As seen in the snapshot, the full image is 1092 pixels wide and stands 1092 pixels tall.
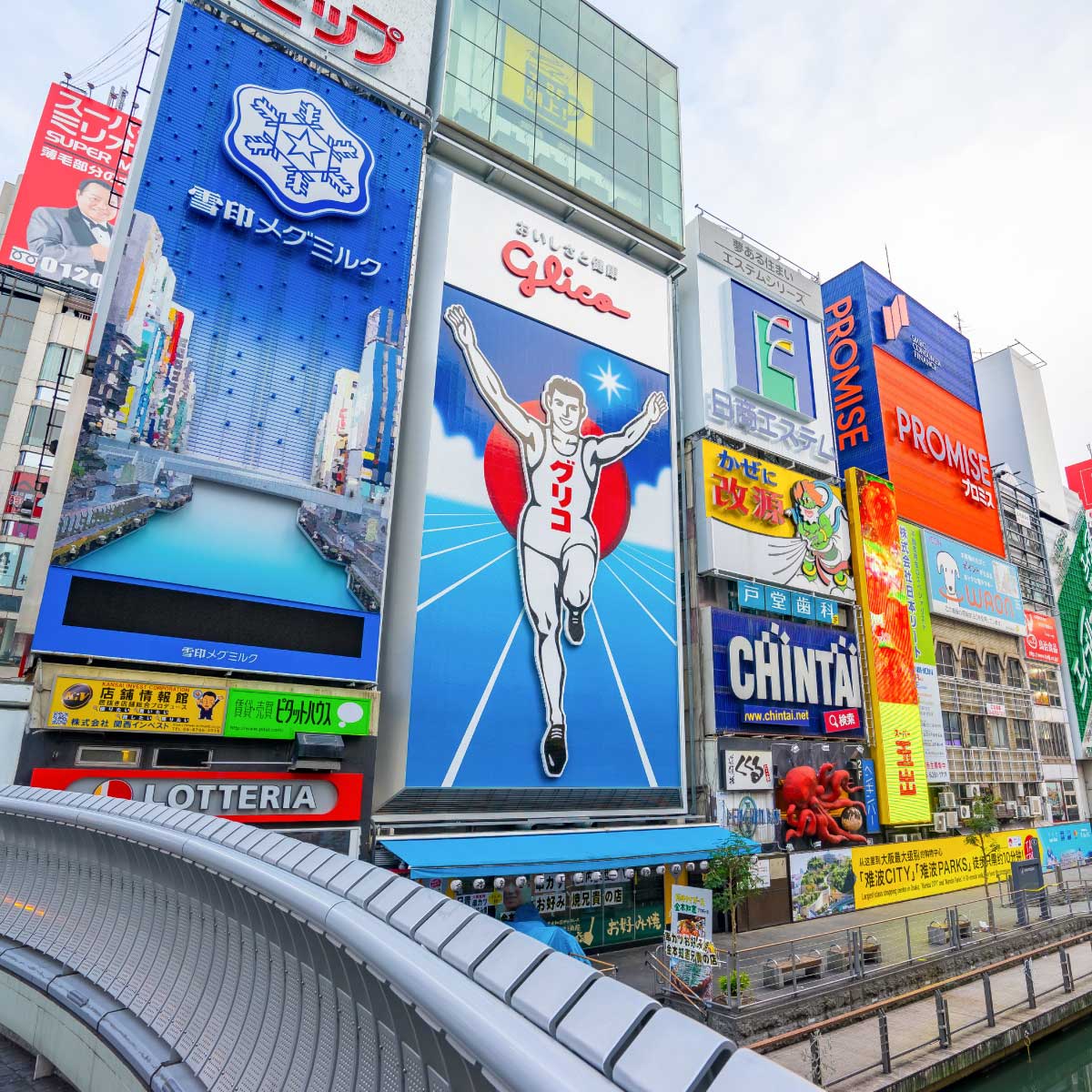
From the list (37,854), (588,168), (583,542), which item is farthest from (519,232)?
(37,854)

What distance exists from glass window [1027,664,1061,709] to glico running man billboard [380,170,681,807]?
27548 millimetres

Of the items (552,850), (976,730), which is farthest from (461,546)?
(976,730)

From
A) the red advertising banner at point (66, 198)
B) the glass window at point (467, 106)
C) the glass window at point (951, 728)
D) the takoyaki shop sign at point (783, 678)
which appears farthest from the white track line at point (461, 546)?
the red advertising banner at point (66, 198)

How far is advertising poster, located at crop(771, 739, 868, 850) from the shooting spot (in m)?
24.4

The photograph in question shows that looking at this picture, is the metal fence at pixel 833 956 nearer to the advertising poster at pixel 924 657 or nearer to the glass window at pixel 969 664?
the advertising poster at pixel 924 657

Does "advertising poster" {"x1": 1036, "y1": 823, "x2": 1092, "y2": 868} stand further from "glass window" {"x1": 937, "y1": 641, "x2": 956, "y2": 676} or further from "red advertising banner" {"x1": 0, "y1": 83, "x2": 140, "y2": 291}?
"red advertising banner" {"x1": 0, "y1": 83, "x2": 140, "y2": 291}

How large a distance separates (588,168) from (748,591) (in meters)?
16.0

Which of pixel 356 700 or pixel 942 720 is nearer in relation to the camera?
pixel 356 700

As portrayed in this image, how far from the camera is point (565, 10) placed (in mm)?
27797

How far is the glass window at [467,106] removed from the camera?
76.5ft

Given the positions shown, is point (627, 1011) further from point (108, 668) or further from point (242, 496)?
point (242, 496)

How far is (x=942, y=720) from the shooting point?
3203 centimetres

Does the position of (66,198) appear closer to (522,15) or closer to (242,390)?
(522,15)

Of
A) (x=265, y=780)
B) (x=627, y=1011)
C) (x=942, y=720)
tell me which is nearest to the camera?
(x=627, y=1011)
